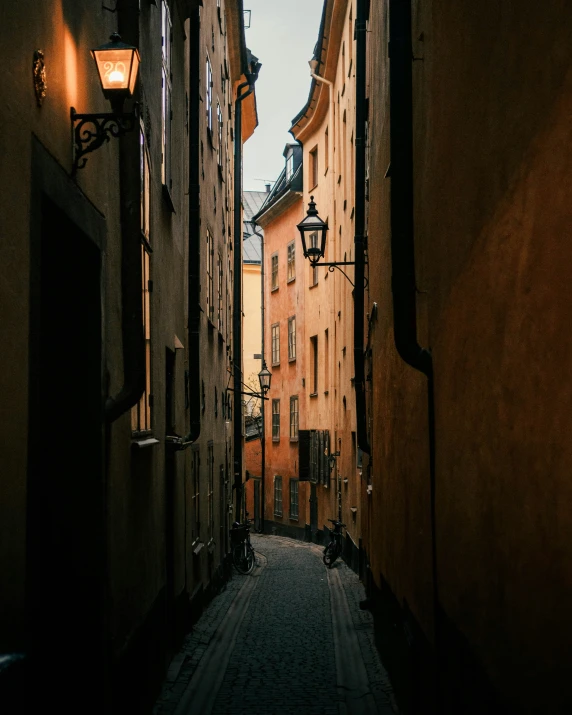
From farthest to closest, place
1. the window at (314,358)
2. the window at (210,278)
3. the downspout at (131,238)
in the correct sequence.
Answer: the window at (314,358) < the window at (210,278) < the downspout at (131,238)

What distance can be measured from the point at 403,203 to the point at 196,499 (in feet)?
23.2

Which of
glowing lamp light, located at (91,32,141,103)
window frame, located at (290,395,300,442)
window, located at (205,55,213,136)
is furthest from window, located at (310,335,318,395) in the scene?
glowing lamp light, located at (91,32,141,103)

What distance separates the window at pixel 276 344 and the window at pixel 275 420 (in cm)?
142

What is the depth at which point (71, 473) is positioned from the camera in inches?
223

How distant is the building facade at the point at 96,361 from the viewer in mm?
3885

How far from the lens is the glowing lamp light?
515 centimetres

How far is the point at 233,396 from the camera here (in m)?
22.3

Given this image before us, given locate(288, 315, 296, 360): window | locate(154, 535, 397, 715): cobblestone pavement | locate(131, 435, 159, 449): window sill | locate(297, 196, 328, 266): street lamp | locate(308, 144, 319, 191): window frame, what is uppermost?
locate(308, 144, 319, 191): window frame

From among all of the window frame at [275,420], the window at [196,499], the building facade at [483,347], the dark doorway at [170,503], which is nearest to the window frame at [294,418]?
the window frame at [275,420]

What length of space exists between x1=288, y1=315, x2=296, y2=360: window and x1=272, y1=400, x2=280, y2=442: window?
2290mm

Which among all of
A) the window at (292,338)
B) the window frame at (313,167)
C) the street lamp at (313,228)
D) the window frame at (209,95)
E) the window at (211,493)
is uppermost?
the window frame at (313,167)

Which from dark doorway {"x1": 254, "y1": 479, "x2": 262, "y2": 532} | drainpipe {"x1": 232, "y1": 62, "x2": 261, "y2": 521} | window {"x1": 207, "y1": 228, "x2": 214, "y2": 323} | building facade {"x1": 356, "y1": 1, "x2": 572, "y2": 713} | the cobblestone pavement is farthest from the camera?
dark doorway {"x1": 254, "y1": 479, "x2": 262, "y2": 532}

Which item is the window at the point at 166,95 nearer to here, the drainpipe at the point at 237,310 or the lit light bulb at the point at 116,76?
A: the lit light bulb at the point at 116,76

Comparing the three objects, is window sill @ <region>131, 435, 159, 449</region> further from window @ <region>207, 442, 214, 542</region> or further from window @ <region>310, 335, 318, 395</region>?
window @ <region>310, 335, 318, 395</region>
